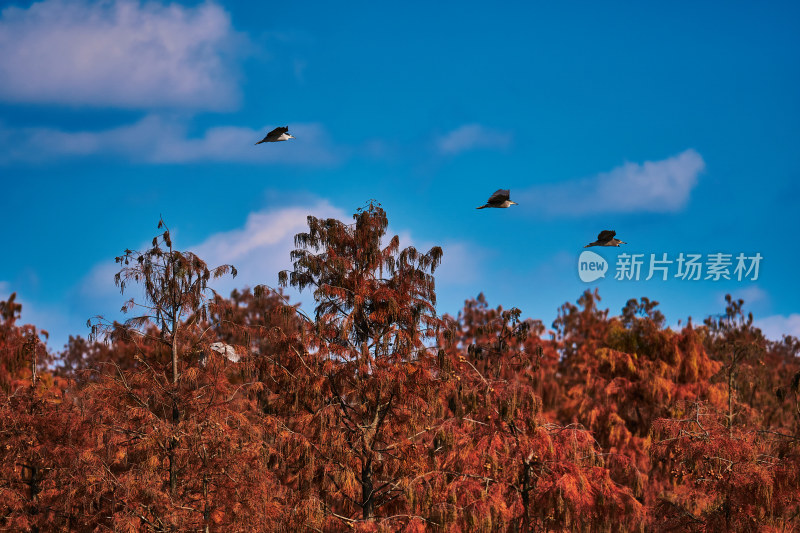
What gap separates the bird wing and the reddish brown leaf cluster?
3342 millimetres

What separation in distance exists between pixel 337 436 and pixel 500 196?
5.81 m

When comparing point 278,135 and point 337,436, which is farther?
point 337,436

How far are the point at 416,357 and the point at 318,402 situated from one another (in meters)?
2.12

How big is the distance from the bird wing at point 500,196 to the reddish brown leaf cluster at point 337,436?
3.34m

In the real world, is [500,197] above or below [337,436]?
above

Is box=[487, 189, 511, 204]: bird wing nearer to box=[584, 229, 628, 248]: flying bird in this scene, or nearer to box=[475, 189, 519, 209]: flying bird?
box=[475, 189, 519, 209]: flying bird

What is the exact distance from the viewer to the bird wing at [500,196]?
12805 mm

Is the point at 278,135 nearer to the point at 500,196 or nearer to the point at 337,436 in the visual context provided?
the point at 500,196

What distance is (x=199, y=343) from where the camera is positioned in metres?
14.5

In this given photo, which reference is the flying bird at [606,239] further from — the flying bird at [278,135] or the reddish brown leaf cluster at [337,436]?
the flying bird at [278,135]

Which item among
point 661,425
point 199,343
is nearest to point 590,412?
point 661,425

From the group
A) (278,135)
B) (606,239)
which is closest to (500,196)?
(606,239)

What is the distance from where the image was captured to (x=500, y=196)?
1282 centimetres

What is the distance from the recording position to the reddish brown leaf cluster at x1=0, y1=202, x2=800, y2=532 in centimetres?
1378
